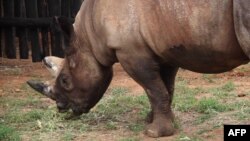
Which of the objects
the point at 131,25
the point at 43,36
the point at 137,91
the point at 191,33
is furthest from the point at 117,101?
the point at 43,36

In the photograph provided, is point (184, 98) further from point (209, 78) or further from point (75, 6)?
point (75, 6)

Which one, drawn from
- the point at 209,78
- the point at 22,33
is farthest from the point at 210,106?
the point at 22,33

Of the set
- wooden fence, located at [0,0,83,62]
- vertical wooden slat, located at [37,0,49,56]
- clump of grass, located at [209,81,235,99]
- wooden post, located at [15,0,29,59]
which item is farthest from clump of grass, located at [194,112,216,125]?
wooden post, located at [15,0,29,59]

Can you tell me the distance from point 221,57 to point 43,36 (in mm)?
6698

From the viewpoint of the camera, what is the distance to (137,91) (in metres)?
8.95

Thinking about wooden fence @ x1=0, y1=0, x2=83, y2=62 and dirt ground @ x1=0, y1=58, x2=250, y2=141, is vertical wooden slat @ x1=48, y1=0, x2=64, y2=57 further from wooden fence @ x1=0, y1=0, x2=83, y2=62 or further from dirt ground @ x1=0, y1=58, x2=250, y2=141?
dirt ground @ x1=0, y1=58, x2=250, y2=141

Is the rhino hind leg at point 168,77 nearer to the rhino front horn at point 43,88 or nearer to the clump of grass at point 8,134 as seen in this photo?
the rhino front horn at point 43,88

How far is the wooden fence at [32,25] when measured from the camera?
11391 mm

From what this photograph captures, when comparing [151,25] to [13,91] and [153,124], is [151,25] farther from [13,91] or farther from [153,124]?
[13,91]

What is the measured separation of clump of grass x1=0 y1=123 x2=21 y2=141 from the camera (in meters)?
6.18

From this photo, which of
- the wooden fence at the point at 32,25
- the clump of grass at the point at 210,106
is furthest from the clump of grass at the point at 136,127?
the wooden fence at the point at 32,25

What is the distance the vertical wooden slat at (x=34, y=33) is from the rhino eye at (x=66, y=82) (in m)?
4.94

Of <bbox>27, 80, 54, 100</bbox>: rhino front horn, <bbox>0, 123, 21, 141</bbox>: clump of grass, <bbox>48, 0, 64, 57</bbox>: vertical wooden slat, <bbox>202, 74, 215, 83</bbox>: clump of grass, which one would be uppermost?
<bbox>48, 0, 64, 57</bbox>: vertical wooden slat

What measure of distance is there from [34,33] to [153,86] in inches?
233
